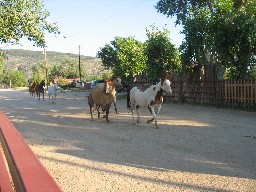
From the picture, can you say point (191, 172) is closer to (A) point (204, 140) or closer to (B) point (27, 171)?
(A) point (204, 140)

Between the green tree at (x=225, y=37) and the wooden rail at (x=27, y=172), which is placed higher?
the green tree at (x=225, y=37)

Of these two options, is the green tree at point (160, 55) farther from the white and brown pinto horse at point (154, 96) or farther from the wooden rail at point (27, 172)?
the wooden rail at point (27, 172)

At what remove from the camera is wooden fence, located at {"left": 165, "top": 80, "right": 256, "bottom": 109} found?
696 inches

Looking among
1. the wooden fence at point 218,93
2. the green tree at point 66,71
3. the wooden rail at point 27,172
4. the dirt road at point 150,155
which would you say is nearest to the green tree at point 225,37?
the wooden fence at point 218,93

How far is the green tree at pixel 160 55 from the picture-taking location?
2631 centimetres

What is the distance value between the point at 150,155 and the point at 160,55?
19.3 meters

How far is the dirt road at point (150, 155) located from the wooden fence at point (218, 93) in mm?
4298

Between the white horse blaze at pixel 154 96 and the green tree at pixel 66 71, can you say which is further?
the green tree at pixel 66 71

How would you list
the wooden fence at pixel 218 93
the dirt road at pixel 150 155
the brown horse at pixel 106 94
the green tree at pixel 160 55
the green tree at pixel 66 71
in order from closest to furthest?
the dirt road at pixel 150 155
the brown horse at pixel 106 94
the wooden fence at pixel 218 93
the green tree at pixel 160 55
the green tree at pixel 66 71

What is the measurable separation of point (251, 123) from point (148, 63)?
→ 1496cm

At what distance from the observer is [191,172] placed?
655 centimetres

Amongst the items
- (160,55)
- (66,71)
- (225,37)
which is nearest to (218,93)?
(225,37)

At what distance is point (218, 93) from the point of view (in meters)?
20.3

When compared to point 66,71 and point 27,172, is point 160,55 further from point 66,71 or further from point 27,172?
point 66,71
